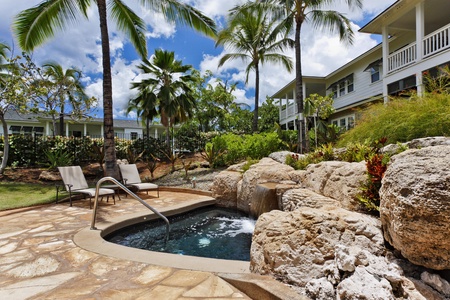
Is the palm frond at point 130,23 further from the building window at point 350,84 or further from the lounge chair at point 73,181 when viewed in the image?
the building window at point 350,84

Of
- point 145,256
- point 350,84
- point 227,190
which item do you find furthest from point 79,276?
point 350,84

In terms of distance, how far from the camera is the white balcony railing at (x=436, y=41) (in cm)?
1053

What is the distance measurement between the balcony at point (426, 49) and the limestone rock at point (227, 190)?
10.2 meters

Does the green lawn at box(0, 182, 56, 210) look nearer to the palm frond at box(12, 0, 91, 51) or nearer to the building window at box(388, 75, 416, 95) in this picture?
the palm frond at box(12, 0, 91, 51)

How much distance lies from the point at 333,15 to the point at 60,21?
43.3ft

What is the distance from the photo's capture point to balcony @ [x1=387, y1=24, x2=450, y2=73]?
10.6 m

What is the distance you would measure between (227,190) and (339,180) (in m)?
3.94

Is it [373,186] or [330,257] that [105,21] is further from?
[330,257]

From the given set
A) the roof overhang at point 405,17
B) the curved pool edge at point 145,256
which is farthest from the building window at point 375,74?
the curved pool edge at point 145,256

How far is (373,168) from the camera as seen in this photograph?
3.91m

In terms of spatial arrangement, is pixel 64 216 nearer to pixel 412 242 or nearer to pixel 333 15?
pixel 412 242

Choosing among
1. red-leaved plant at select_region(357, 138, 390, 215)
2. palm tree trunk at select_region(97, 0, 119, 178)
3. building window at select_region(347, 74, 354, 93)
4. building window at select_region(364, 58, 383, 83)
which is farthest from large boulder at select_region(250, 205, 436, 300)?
building window at select_region(347, 74, 354, 93)

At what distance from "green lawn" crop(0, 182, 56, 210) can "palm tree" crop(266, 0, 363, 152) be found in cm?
1072

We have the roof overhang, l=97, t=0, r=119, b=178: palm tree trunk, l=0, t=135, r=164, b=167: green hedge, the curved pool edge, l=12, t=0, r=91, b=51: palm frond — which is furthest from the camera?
l=0, t=135, r=164, b=167: green hedge
